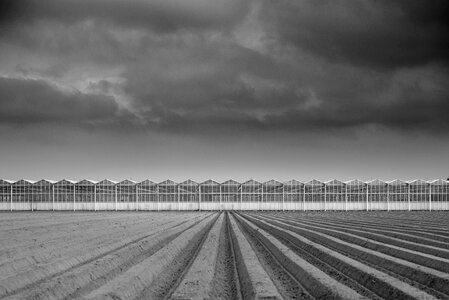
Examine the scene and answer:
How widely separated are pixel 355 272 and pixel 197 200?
60.8 m

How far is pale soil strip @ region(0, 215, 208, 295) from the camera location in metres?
14.0

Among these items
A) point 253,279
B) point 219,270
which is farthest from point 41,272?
A: point 253,279

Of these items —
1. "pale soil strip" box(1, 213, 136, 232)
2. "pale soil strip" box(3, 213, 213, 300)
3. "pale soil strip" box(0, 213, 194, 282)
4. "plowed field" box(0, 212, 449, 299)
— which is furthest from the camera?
"pale soil strip" box(1, 213, 136, 232)

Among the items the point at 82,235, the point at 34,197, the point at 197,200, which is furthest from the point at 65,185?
the point at 82,235

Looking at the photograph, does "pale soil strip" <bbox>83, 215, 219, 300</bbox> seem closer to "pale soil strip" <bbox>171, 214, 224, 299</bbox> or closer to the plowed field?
the plowed field

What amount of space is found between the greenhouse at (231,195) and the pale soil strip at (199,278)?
53.7m

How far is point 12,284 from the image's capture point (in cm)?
1410

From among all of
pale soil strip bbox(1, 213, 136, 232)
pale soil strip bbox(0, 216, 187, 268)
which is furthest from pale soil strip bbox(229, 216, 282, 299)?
pale soil strip bbox(1, 213, 136, 232)

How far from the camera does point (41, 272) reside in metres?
16.0

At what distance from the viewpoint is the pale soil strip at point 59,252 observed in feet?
54.9

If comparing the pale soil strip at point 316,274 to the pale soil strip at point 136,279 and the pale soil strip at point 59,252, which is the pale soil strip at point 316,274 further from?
the pale soil strip at point 59,252

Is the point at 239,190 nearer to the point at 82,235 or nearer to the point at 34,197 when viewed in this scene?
the point at 34,197

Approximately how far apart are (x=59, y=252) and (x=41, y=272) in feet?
16.6

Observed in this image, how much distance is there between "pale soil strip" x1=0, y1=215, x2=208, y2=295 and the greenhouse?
55295 mm
